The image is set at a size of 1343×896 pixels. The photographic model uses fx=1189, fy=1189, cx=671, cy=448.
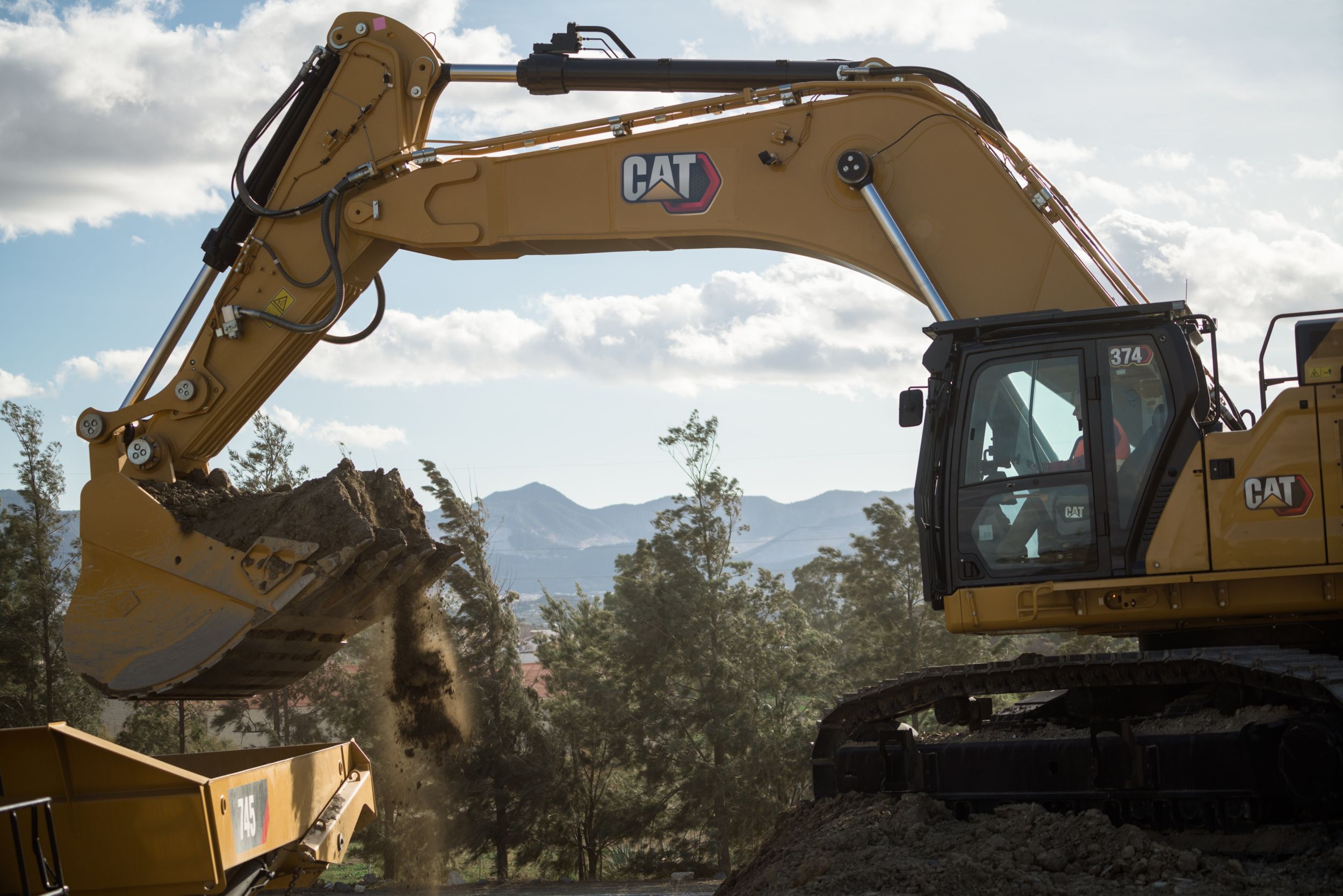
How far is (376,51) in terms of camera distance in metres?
8.38

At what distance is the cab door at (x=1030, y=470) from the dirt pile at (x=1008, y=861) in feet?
4.18

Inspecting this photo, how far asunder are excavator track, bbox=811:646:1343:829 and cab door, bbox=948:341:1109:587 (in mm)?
652

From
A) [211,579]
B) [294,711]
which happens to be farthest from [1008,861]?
[294,711]

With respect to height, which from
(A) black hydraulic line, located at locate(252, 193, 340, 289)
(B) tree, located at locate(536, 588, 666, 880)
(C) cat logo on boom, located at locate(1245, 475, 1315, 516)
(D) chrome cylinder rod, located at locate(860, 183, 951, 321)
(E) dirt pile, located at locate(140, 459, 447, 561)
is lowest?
(B) tree, located at locate(536, 588, 666, 880)

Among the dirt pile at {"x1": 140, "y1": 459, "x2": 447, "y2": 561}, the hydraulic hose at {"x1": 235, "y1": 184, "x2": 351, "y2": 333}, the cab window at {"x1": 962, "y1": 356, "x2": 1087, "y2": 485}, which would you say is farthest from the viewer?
the hydraulic hose at {"x1": 235, "y1": 184, "x2": 351, "y2": 333}

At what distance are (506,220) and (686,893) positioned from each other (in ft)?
31.6

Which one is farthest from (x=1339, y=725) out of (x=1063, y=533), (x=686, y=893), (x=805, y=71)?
(x=686, y=893)

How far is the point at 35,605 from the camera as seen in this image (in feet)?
73.2

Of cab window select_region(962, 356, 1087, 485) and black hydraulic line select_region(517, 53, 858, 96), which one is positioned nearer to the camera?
cab window select_region(962, 356, 1087, 485)

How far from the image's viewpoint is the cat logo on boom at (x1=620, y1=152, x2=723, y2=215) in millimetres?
7820

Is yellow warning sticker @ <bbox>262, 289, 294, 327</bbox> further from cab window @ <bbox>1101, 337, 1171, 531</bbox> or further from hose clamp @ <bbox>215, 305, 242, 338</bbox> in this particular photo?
cab window @ <bbox>1101, 337, 1171, 531</bbox>

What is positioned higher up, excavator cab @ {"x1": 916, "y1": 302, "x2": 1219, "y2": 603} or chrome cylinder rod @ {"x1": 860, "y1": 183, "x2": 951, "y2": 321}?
chrome cylinder rod @ {"x1": 860, "y1": 183, "x2": 951, "y2": 321}

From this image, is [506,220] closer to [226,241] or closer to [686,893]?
[226,241]

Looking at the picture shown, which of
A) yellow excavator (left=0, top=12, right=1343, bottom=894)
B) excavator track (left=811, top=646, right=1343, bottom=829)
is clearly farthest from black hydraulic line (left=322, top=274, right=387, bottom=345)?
excavator track (left=811, top=646, right=1343, bottom=829)
